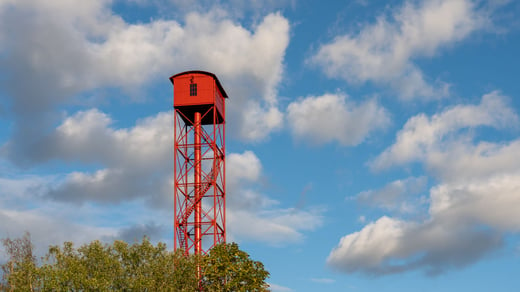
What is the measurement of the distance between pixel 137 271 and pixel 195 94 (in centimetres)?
3126

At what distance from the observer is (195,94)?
83625mm

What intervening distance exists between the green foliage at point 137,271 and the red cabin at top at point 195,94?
2385cm

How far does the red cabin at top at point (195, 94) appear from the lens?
83125mm

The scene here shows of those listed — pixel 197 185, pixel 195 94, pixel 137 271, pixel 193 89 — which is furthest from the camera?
pixel 193 89

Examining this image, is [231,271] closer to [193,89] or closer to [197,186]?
[197,186]

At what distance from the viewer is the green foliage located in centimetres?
5459

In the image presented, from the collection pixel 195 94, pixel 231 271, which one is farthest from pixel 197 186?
pixel 231 271

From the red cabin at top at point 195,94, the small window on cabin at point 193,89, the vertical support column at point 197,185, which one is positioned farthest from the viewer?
the small window on cabin at point 193,89

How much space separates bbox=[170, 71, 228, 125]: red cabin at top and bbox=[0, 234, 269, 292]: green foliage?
78.2ft

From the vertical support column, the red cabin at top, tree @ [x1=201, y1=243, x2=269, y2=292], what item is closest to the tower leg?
the vertical support column

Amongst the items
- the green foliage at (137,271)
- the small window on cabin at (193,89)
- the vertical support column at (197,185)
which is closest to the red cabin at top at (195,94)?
the small window on cabin at (193,89)

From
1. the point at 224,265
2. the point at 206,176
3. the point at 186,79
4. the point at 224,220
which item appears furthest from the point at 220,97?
the point at 224,265

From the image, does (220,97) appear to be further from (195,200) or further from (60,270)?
(60,270)

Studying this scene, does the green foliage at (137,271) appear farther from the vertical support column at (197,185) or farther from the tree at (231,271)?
the vertical support column at (197,185)
